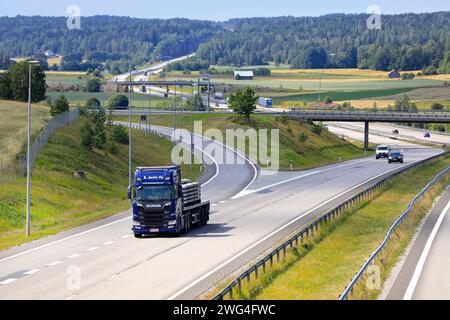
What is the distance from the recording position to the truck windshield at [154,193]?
1875 inches

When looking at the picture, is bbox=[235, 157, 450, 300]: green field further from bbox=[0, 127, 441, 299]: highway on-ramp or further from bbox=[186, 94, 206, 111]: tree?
bbox=[186, 94, 206, 111]: tree

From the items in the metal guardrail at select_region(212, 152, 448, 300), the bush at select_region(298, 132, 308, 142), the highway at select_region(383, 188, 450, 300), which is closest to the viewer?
the metal guardrail at select_region(212, 152, 448, 300)

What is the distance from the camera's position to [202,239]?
47.6 m

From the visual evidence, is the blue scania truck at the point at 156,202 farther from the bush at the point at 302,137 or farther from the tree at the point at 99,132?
the bush at the point at 302,137

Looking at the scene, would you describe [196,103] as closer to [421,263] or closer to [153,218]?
[153,218]

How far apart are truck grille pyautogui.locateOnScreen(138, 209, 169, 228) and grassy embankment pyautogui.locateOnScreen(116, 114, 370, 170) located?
70.9m

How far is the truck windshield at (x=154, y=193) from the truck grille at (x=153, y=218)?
0.59 meters

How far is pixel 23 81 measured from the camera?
391 feet

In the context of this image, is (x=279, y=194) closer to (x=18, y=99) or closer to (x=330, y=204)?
(x=330, y=204)

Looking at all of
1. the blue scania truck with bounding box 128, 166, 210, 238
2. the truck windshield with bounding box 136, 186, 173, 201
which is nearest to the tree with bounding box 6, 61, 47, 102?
the blue scania truck with bounding box 128, 166, 210, 238

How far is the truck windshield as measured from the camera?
47.6 meters

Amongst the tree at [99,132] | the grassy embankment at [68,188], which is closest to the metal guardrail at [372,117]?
the grassy embankment at [68,188]
